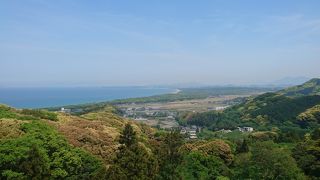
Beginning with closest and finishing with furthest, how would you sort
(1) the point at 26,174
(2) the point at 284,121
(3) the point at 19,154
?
(1) the point at 26,174 → (3) the point at 19,154 → (2) the point at 284,121

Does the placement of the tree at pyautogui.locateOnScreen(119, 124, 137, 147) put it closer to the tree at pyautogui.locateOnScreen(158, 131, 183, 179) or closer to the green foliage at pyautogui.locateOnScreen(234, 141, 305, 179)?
the tree at pyautogui.locateOnScreen(158, 131, 183, 179)

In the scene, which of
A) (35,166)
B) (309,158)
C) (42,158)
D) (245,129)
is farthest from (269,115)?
(35,166)

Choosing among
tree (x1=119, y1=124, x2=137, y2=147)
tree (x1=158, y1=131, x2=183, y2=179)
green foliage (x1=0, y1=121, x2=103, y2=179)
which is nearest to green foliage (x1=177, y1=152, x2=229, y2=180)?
tree (x1=158, y1=131, x2=183, y2=179)

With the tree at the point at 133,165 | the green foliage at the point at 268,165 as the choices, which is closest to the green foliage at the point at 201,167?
the green foliage at the point at 268,165

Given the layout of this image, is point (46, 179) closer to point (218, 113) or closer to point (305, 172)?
point (305, 172)

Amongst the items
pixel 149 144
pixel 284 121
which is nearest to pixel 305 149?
pixel 149 144

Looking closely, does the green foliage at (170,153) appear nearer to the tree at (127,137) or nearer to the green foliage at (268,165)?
the tree at (127,137)
